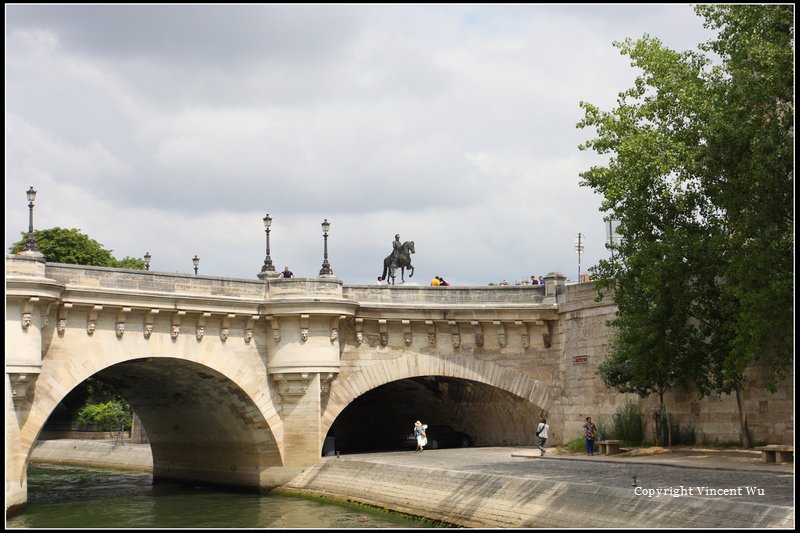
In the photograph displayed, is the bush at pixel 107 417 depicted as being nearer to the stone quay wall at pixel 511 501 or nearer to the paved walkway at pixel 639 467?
the paved walkway at pixel 639 467

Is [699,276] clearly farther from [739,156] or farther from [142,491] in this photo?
[142,491]

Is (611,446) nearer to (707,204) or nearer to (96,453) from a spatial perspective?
(707,204)

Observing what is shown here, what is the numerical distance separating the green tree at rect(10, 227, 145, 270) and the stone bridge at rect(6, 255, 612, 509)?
21.9 m

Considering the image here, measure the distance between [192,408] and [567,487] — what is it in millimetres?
18616

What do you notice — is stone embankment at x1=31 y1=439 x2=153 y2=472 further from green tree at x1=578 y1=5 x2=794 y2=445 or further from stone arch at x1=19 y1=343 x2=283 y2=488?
green tree at x1=578 y1=5 x2=794 y2=445

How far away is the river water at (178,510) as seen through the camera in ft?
92.2

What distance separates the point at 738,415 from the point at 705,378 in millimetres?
2835

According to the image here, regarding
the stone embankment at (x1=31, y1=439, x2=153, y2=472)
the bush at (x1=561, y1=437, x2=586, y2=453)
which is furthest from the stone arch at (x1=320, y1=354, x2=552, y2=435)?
the stone embankment at (x1=31, y1=439, x2=153, y2=472)

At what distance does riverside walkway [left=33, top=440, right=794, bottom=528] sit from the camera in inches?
797

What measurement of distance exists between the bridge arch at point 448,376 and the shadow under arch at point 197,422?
2.83 m

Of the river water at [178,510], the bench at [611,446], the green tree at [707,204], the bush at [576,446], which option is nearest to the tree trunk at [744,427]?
the green tree at [707,204]

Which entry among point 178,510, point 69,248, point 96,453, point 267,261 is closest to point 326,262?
point 267,261

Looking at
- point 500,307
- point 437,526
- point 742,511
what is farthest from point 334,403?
point 742,511

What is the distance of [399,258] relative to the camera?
132 ft
